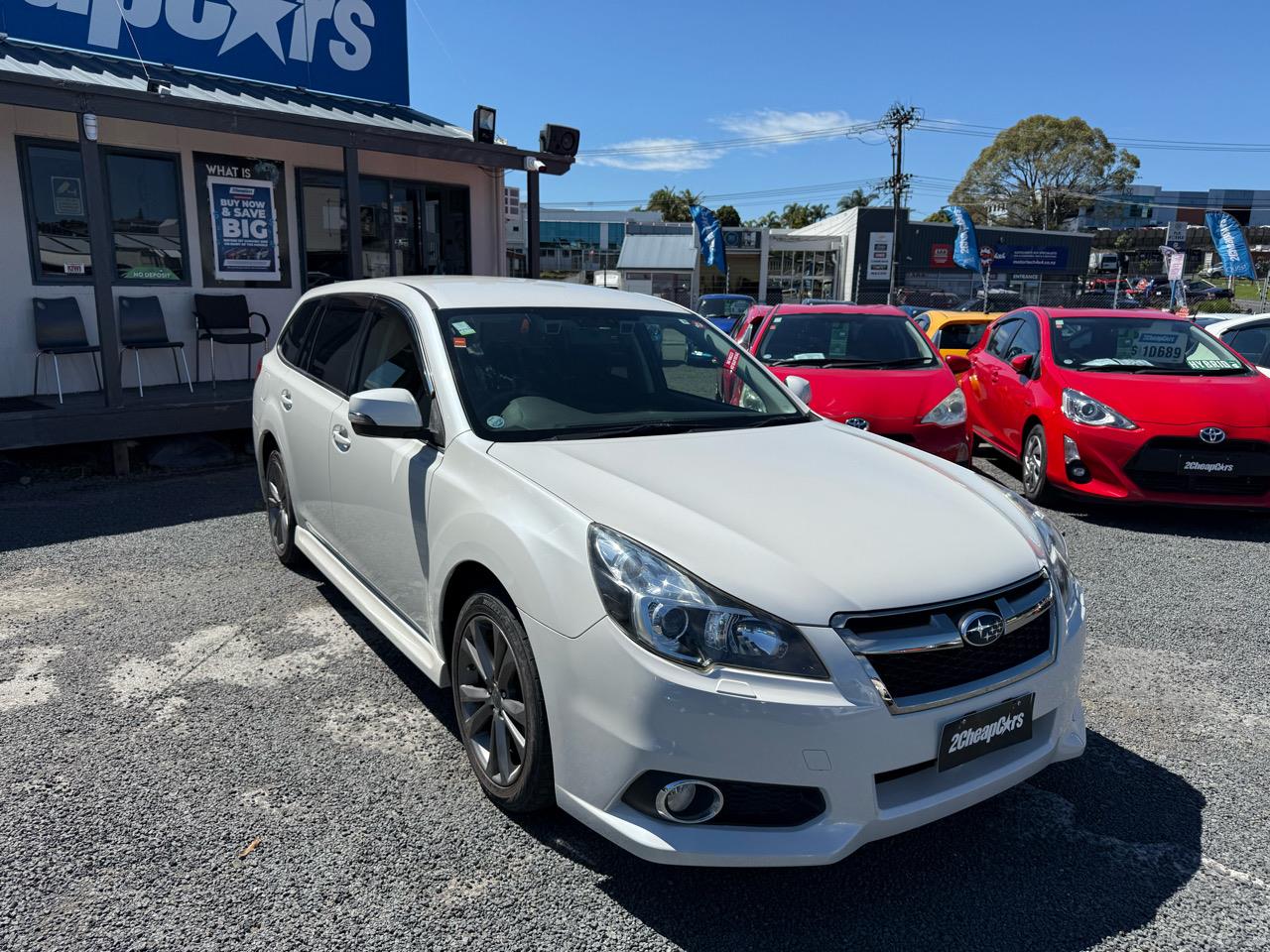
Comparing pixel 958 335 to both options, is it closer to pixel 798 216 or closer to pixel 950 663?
pixel 950 663

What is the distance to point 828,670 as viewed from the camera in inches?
84.8

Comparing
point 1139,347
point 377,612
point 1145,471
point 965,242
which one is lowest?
point 377,612

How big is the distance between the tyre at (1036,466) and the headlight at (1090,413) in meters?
0.32

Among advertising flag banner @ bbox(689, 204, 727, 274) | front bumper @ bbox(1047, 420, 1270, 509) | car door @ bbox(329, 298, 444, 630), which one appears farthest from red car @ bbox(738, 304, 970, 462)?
advertising flag banner @ bbox(689, 204, 727, 274)

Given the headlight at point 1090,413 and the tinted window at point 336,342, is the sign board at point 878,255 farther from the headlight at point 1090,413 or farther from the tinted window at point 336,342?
the tinted window at point 336,342

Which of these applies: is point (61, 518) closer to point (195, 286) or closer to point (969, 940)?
point (195, 286)

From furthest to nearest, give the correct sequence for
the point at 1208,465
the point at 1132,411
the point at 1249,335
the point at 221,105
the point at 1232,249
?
the point at 1232,249, the point at 1249,335, the point at 221,105, the point at 1132,411, the point at 1208,465

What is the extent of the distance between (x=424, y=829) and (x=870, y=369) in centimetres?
558

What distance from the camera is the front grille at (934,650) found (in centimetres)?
220

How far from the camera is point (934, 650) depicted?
7.39 ft

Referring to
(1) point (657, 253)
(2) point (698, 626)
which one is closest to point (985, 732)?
(2) point (698, 626)

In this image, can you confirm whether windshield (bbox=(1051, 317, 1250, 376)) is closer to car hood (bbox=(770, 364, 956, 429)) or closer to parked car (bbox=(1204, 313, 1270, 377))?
parked car (bbox=(1204, 313, 1270, 377))

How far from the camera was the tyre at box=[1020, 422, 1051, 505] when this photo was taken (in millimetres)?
6707

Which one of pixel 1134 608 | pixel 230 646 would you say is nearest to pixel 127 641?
pixel 230 646
